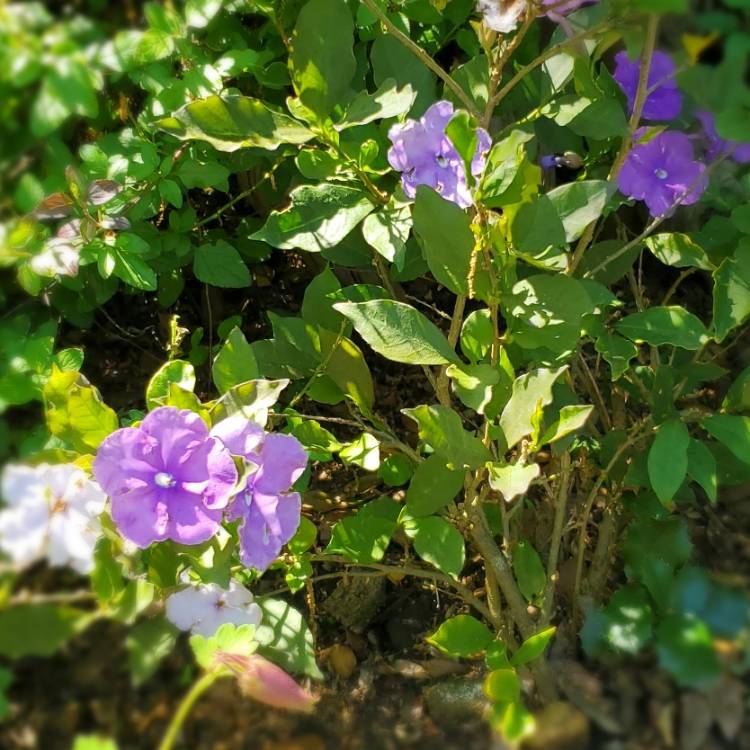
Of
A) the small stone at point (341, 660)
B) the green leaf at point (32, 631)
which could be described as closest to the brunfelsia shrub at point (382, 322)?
the green leaf at point (32, 631)

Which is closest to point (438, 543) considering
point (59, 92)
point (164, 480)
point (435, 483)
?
point (435, 483)

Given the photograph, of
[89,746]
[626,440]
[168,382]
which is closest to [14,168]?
[168,382]

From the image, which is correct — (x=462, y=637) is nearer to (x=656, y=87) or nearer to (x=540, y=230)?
(x=540, y=230)

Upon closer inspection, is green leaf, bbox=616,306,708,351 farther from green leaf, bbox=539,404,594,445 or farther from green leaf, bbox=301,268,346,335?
green leaf, bbox=301,268,346,335

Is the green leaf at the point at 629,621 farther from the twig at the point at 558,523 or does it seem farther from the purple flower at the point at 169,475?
the purple flower at the point at 169,475

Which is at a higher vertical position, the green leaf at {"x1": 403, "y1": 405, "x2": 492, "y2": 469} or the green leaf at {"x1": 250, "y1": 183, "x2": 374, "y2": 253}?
the green leaf at {"x1": 250, "y1": 183, "x2": 374, "y2": 253}

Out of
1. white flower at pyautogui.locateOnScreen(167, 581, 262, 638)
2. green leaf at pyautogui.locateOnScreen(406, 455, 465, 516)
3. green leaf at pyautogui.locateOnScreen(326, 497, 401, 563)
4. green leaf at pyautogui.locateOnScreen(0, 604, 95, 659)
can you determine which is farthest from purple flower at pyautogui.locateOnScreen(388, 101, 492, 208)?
green leaf at pyautogui.locateOnScreen(0, 604, 95, 659)
